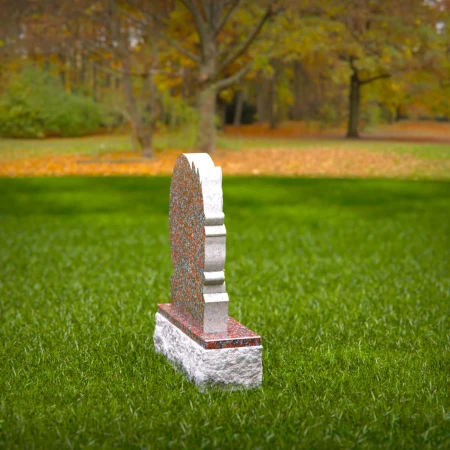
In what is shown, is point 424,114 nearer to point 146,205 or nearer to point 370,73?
point 370,73

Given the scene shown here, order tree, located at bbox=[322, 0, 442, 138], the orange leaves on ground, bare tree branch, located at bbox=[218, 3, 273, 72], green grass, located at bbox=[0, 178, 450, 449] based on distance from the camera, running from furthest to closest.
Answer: tree, located at bbox=[322, 0, 442, 138] → bare tree branch, located at bbox=[218, 3, 273, 72] → the orange leaves on ground → green grass, located at bbox=[0, 178, 450, 449]

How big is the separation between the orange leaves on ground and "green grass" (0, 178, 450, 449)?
23.7 ft

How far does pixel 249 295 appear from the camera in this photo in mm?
7230

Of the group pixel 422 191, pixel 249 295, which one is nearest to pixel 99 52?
pixel 422 191

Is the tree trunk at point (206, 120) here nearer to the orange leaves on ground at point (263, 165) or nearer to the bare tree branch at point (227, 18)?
the orange leaves on ground at point (263, 165)

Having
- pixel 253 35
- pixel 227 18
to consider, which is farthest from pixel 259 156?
pixel 227 18

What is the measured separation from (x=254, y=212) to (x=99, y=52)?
11676 millimetres

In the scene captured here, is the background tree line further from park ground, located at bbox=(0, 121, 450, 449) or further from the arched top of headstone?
the arched top of headstone

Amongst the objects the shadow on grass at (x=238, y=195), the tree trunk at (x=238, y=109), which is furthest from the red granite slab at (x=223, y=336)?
the tree trunk at (x=238, y=109)

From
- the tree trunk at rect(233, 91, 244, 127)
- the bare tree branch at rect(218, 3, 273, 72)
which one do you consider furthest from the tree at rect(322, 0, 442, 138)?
the tree trunk at rect(233, 91, 244, 127)

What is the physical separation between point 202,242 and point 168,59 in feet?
70.6

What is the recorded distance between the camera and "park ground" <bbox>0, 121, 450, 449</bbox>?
3.81 meters

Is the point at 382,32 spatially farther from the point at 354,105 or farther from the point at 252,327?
the point at 252,327

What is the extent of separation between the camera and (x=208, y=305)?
4.45m
